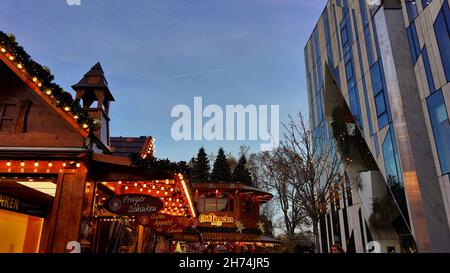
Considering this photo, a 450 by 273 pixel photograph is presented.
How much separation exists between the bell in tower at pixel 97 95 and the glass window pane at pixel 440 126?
15.3 meters

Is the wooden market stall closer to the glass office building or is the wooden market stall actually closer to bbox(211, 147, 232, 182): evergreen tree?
the glass office building

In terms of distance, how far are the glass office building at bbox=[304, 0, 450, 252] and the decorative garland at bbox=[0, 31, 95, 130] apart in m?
6.88

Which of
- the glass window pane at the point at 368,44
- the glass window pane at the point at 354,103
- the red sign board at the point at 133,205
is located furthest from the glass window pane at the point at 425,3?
the red sign board at the point at 133,205

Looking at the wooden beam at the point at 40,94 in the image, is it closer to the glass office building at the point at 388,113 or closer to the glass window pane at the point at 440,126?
the glass office building at the point at 388,113

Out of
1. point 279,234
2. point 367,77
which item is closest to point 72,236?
point 367,77

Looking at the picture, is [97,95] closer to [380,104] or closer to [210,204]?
[380,104]

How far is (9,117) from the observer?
28.0 feet

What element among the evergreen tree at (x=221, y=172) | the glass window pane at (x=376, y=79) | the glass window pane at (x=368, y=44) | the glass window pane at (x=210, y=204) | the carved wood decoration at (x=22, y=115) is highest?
the glass window pane at (x=368, y=44)

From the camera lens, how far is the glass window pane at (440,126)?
1585 centimetres

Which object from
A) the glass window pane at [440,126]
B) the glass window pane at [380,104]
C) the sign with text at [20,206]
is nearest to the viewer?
the sign with text at [20,206]

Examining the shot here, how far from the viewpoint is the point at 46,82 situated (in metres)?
8.30

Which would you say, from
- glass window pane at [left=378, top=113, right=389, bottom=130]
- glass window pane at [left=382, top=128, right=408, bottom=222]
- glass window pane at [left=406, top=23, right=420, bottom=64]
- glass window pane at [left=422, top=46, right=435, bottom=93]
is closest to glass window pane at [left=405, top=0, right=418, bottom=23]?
glass window pane at [left=406, top=23, right=420, bottom=64]

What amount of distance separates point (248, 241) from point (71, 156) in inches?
1028

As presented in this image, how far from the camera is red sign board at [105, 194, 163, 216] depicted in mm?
8352
